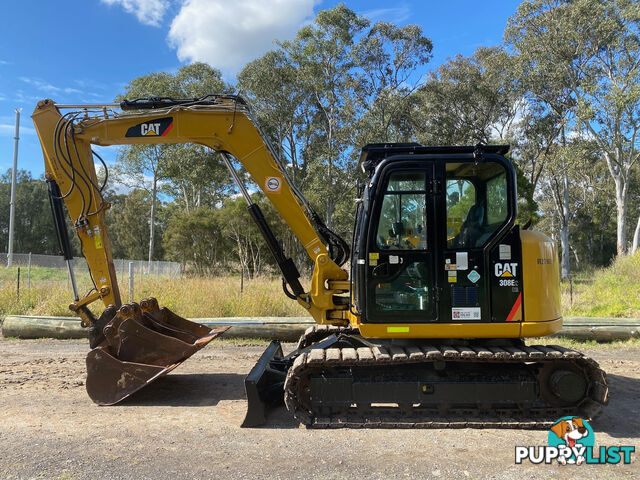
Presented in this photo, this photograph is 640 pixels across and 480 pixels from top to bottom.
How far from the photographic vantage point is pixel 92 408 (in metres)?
4.99

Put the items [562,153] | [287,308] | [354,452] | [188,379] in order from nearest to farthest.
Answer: [354,452] → [188,379] → [287,308] → [562,153]

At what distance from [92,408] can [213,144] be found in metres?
3.37

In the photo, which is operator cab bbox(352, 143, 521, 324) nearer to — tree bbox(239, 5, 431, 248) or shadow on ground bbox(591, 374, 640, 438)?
shadow on ground bbox(591, 374, 640, 438)

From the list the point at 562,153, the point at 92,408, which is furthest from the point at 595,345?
the point at 562,153

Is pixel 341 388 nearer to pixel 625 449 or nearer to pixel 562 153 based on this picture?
pixel 625 449

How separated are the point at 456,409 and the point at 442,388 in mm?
295

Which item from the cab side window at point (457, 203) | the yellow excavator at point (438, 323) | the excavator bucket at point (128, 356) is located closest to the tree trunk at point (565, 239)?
the yellow excavator at point (438, 323)

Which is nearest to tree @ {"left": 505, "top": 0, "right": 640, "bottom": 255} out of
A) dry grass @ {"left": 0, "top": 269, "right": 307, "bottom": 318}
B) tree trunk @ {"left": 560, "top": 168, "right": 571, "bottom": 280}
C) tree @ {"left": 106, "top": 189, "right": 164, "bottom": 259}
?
tree trunk @ {"left": 560, "top": 168, "right": 571, "bottom": 280}

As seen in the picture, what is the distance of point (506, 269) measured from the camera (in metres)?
4.60

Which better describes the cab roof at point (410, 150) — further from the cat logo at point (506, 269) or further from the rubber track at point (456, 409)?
the rubber track at point (456, 409)

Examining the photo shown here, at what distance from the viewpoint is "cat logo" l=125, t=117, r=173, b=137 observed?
5.65 metres

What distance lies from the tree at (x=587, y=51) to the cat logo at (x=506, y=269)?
20936 millimetres

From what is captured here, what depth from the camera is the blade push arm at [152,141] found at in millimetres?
5625

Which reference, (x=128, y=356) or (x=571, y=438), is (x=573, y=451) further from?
(x=128, y=356)
